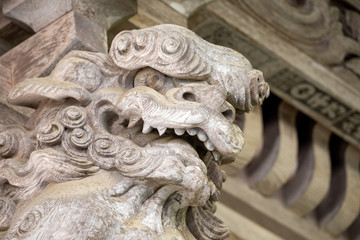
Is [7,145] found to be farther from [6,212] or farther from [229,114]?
[229,114]

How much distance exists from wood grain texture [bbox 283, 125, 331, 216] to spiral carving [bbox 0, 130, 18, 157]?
1.41 metres

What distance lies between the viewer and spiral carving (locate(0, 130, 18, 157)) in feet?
6.10

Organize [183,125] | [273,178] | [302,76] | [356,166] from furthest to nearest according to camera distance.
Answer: [356,166] → [273,178] → [302,76] → [183,125]

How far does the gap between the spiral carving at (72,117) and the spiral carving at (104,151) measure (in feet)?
0.16

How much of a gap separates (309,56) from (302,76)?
0.22ft

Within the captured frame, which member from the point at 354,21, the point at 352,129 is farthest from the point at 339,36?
the point at 352,129

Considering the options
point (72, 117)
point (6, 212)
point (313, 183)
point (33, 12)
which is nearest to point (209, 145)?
point (72, 117)

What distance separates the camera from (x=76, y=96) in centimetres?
183

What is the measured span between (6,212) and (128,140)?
0.25m

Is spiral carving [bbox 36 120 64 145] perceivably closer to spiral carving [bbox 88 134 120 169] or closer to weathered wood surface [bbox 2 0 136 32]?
spiral carving [bbox 88 134 120 169]

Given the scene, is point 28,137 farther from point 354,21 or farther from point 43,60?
point 354,21

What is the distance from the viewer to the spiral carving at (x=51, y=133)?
5.85 ft

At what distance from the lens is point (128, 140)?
178 centimetres

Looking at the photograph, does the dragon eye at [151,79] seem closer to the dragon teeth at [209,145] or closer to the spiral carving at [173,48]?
the spiral carving at [173,48]
